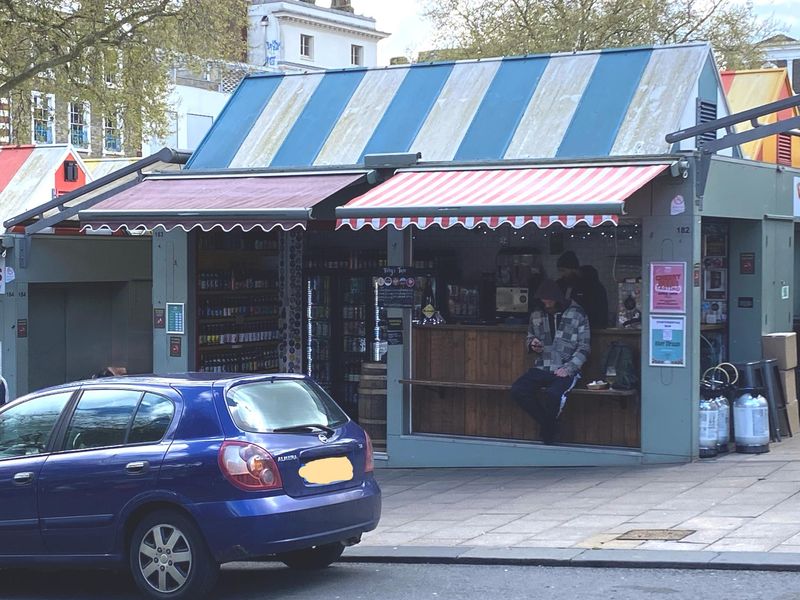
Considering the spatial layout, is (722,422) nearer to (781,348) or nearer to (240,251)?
(781,348)

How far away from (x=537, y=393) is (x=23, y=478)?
5.94 metres

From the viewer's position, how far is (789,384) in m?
13.6

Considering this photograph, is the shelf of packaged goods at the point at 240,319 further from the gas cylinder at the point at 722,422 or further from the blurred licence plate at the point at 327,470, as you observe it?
the blurred licence plate at the point at 327,470

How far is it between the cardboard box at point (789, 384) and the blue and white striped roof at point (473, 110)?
2974 mm

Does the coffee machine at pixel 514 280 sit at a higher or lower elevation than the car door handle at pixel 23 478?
higher

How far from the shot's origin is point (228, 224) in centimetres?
1280

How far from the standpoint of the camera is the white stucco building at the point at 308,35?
72.1 m

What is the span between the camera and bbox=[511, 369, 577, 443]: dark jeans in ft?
40.9

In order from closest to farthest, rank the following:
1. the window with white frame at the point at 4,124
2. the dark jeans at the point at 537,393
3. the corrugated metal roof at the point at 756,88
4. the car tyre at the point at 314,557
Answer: the car tyre at the point at 314,557 → the dark jeans at the point at 537,393 → the corrugated metal roof at the point at 756,88 → the window with white frame at the point at 4,124

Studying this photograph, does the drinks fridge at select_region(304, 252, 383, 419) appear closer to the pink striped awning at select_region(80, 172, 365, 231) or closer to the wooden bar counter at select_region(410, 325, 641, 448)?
the pink striped awning at select_region(80, 172, 365, 231)

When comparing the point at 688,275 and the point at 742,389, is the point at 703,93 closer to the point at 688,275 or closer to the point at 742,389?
the point at 688,275

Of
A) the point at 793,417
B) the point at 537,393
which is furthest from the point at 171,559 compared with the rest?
the point at 793,417

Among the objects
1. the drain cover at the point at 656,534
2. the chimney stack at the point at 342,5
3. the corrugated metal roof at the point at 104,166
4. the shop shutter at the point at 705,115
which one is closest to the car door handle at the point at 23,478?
the drain cover at the point at 656,534

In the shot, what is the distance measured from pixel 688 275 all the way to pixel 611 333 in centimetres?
104
